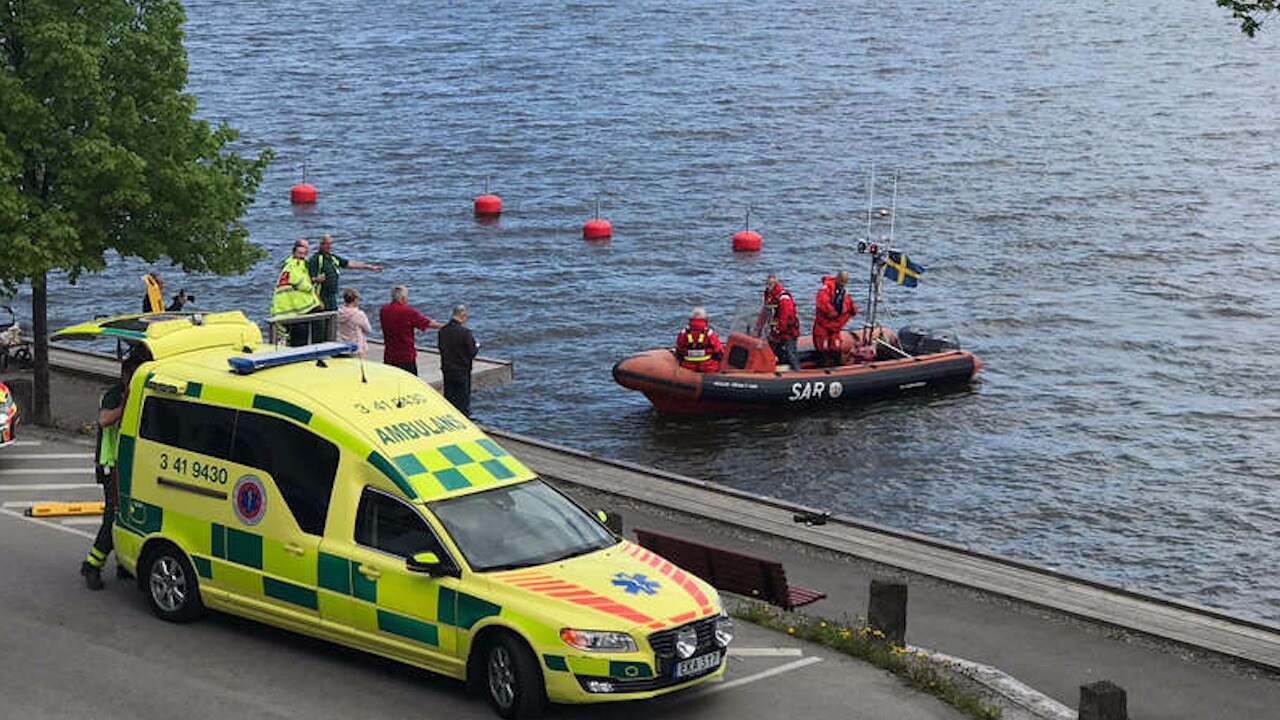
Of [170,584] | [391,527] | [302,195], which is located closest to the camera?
[391,527]

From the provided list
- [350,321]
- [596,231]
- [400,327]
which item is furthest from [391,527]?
[596,231]

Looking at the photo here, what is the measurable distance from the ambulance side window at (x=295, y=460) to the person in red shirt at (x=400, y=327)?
371 inches

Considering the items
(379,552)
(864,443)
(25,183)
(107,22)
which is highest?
(107,22)

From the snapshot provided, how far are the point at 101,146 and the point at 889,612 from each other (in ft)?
41.8

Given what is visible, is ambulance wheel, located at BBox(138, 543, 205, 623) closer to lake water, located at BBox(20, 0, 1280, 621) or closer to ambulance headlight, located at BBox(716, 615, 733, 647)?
ambulance headlight, located at BBox(716, 615, 733, 647)

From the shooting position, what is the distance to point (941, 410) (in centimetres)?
3472

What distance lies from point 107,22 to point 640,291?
2224 cm

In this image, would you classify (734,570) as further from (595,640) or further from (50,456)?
(50,456)

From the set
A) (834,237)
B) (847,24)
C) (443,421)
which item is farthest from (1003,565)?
(847,24)

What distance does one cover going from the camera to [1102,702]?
1330cm

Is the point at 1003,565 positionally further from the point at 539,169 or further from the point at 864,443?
the point at 539,169

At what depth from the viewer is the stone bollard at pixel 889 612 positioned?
1537cm

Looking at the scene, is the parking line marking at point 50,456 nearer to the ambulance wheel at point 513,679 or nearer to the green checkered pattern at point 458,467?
the green checkered pattern at point 458,467

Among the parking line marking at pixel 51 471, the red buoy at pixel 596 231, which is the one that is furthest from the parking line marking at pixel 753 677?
the red buoy at pixel 596 231
